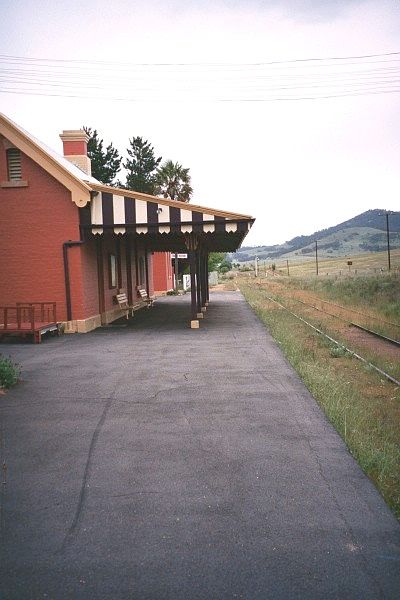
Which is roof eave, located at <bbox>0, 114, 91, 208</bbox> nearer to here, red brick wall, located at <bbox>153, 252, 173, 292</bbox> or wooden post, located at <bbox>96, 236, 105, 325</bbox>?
wooden post, located at <bbox>96, 236, 105, 325</bbox>

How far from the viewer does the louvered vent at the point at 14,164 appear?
13180 mm

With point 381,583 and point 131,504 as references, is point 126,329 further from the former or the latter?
point 381,583

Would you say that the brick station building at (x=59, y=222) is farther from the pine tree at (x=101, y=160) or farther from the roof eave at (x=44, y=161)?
the pine tree at (x=101, y=160)

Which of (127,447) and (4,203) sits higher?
(4,203)

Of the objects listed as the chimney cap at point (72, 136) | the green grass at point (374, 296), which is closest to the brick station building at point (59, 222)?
the chimney cap at point (72, 136)

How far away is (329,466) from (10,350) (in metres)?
8.83

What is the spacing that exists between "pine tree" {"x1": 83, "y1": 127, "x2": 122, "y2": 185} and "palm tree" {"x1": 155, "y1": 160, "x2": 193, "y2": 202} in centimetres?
849

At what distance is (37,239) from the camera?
1323 cm

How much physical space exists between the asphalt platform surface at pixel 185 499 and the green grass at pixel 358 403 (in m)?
0.20

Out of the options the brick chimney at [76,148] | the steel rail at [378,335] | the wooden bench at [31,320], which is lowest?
the steel rail at [378,335]

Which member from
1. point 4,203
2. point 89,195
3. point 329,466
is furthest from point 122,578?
point 4,203

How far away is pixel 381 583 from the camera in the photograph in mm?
2521

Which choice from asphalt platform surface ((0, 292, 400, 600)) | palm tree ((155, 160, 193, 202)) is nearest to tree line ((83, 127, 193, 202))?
palm tree ((155, 160, 193, 202))

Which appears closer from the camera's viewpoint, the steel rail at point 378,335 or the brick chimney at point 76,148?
the steel rail at point 378,335
